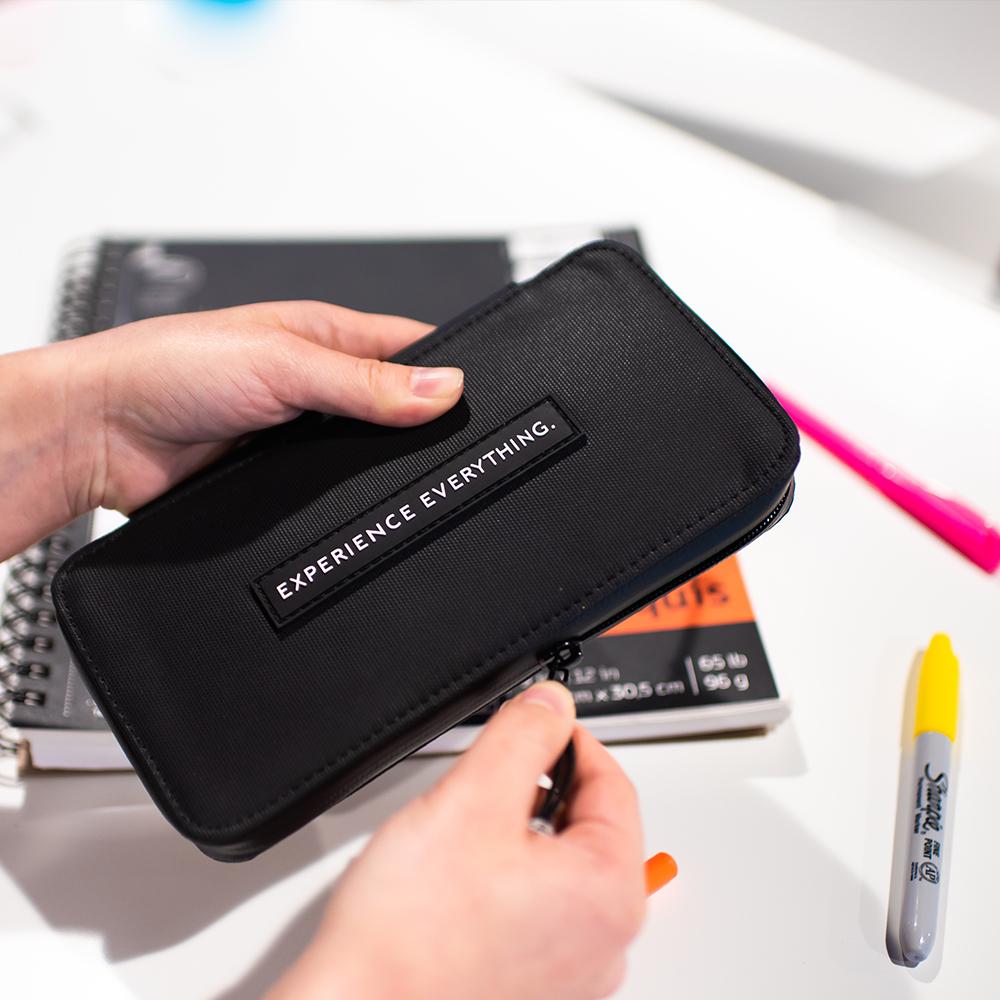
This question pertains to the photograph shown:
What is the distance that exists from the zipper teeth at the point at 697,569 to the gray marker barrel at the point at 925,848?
206 millimetres

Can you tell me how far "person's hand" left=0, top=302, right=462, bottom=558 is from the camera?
23.9 inches

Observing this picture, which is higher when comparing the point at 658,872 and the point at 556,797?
the point at 556,797

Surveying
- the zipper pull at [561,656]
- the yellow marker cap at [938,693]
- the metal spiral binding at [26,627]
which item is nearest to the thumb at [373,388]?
the zipper pull at [561,656]

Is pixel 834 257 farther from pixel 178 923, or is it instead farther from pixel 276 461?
pixel 178 923

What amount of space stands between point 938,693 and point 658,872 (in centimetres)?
23

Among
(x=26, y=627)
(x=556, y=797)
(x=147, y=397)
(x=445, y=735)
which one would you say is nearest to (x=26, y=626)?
(x=26, y=627)

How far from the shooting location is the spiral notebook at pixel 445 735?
2.06ft

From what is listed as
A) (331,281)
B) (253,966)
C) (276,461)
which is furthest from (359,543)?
(331,281)

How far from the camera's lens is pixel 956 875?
0.59m

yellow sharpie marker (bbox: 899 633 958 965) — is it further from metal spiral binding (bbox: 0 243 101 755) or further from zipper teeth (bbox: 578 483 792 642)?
metal spiral binding (bbox: 0 243 101 755)

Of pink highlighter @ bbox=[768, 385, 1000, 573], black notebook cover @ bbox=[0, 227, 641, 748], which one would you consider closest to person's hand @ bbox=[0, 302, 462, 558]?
black notebook cover @ bbox=[0, 227, 641, 748]

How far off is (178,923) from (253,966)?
0.18ft

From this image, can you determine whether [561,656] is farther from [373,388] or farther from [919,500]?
[919,500]

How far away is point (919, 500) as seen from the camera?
2.45 ft
